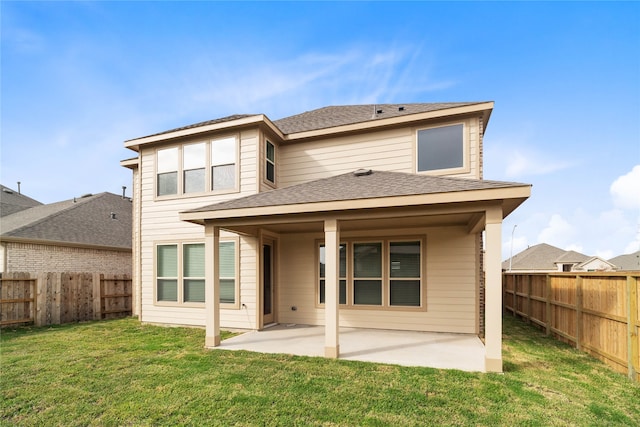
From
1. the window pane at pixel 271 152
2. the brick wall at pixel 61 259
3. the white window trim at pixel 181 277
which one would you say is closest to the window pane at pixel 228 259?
the white window trim at pixel 181 277

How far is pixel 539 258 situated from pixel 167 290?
34356 millimetres

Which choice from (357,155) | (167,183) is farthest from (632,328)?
(167,183)

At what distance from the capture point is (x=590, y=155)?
16.8 metres

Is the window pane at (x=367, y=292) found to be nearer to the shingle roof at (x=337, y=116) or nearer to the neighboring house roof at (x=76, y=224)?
the shingle roof at (x=337, y=116)

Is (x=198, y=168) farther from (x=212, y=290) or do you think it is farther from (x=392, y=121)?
(x=392, y=121)

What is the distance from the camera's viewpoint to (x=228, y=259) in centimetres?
792

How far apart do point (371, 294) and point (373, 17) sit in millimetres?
8822

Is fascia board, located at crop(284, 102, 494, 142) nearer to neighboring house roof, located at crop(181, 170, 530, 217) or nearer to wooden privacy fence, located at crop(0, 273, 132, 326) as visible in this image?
neighboring house roof, located at crop(181, 170, 530, 217)

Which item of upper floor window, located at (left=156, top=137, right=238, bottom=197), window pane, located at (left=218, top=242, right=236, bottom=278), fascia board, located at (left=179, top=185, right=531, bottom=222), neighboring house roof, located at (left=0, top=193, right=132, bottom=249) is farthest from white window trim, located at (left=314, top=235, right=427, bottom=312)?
neighboring house roof, located at (left=0, top=193, right=132, bottom=249)

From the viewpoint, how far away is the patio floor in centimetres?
519

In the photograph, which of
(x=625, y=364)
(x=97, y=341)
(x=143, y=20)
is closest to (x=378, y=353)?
(x=625, y=364)

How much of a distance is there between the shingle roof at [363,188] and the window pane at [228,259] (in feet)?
5.80

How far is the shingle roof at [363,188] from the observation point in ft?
16.9

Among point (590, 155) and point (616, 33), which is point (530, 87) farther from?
point (590, 155)
